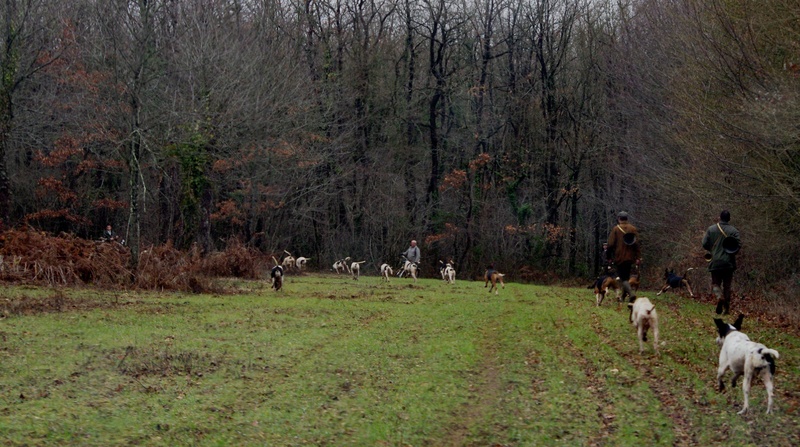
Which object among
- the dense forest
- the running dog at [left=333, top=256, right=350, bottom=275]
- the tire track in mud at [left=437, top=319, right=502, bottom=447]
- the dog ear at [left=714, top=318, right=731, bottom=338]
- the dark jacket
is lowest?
the tire track in mud at [left=437, top=319, right=502, bottom=447]

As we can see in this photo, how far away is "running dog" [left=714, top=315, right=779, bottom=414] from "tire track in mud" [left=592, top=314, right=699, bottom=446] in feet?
1.95

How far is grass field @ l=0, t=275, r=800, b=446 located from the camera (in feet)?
26.1

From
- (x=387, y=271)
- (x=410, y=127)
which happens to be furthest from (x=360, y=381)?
(x=410, y=127)

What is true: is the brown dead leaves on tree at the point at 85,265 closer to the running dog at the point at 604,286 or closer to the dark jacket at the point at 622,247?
the running dog at the point at 604,286

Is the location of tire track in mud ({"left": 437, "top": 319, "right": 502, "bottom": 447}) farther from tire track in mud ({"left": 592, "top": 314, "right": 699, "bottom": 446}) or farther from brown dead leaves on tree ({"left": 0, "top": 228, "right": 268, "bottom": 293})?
brown dead leaves on tree ({"left": 0, "top": 228, "right": 268, "bottom": 293})

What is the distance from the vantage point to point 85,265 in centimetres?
2241

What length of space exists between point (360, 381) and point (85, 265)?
1441cm

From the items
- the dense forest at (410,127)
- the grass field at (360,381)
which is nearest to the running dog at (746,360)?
the grass field at (360,381)

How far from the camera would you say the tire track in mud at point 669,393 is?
8191mm

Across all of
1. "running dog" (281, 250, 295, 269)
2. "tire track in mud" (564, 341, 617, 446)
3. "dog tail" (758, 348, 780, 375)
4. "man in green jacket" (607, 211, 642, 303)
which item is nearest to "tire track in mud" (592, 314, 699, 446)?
"tire track in mud" (564, 341, 617, 446)

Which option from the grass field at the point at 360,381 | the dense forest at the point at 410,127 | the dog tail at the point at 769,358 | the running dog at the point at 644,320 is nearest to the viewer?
the grass field at the point at 360,381

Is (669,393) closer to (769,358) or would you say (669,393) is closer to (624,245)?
(769,358)

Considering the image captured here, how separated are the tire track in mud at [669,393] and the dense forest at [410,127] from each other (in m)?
6.45

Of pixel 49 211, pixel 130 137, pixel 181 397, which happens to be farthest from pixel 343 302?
pixel 49 211
